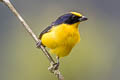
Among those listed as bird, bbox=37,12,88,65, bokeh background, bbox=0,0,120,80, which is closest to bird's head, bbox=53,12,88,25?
bird, bbox=37,12,88,65

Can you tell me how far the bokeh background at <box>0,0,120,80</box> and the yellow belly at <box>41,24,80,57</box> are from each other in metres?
1.41

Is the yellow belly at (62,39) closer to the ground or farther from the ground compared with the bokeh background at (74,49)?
farther from the ground

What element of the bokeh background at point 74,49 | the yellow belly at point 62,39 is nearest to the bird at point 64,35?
the yellow belly at point 62,39

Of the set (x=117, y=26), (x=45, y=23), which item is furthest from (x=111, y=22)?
(x=45, y=23)

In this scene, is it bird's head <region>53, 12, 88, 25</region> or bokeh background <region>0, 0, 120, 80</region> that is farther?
bokeh background <region>0, 0, 120, 80</region>

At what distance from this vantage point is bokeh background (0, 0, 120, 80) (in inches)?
185

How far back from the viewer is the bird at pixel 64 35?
2.81 metres

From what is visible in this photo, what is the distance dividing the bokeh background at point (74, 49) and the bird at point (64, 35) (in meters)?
1.40

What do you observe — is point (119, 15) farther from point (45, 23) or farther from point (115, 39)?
point (45, 23)

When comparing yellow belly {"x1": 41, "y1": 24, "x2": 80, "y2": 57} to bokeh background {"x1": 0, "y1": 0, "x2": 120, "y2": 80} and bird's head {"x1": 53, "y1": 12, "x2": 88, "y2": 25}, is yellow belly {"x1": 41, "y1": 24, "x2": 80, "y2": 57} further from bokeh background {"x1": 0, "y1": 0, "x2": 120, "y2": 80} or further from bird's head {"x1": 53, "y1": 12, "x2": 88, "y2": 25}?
bokeh background {"x1": 0, "y1": 0, "x2": 120, "y2": 80}

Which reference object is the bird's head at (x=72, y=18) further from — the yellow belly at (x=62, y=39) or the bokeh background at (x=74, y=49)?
the bokeh background at (x=74, y=49)

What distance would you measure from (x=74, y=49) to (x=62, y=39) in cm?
221

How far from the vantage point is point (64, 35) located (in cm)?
283

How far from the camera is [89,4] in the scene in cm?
873
